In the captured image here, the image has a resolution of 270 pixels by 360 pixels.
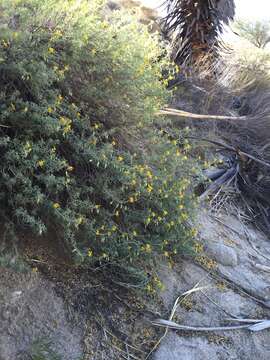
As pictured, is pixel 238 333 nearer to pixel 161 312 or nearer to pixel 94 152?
pixel 161 312

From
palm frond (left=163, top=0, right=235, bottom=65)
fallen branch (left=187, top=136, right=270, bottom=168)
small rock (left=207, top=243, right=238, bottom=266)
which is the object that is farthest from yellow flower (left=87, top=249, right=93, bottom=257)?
palm frond (left=163, top=0, right=235, bottom=65)

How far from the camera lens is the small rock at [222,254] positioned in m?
5.54

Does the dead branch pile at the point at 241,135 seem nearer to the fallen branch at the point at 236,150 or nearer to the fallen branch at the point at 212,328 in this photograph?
the fallen branch at the point at 236,150

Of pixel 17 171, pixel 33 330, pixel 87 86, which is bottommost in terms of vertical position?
pixel 33 330

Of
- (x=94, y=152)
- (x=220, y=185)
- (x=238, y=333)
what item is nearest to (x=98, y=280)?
(x=94, y=152)

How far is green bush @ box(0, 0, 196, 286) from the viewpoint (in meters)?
3.87

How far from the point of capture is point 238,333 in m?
4.57

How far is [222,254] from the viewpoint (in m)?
5.59

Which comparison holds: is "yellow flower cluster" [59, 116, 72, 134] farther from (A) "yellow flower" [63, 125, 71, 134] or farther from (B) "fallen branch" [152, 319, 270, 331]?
(B) "fallen branch" [152, 319, 270, 331]

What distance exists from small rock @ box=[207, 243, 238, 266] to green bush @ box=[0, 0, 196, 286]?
0.72 metres

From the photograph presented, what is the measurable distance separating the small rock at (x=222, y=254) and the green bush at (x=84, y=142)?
2.37 feet

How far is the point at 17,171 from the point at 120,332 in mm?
1448

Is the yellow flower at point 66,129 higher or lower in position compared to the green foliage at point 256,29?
higher

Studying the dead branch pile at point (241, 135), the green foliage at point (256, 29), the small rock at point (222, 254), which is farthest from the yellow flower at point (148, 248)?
the green foliage at point (256, 29)
